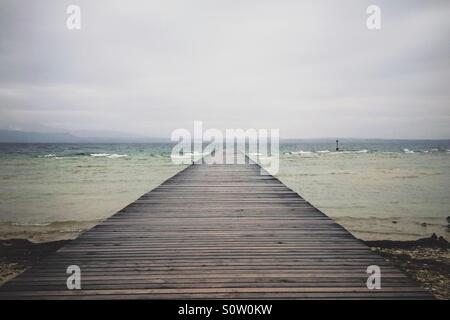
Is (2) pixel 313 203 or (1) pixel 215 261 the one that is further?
(2) pixel 313 203

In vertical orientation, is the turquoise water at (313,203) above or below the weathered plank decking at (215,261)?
below

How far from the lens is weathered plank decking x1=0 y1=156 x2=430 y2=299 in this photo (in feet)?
9.39

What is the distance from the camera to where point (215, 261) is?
354cm

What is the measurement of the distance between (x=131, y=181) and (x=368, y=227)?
594 inches

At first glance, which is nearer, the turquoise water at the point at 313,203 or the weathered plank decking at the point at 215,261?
the weathered plank decking at the point at 215,261

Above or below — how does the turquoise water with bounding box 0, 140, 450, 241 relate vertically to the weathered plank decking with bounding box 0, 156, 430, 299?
below

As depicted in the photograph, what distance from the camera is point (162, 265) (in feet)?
11.3

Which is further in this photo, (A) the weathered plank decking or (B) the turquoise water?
(B) the turquoise water

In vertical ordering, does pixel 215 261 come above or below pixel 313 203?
above

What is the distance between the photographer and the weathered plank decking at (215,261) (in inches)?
113
